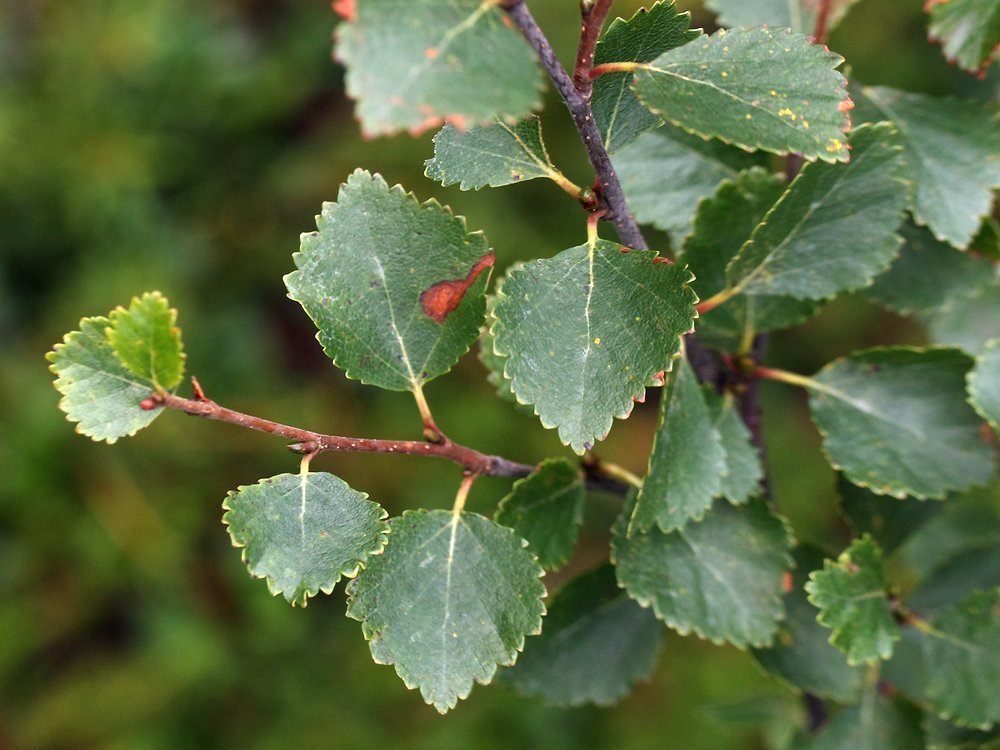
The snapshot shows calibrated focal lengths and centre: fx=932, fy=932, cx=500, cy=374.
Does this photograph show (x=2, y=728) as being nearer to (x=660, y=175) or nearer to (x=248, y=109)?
(x=248, y=109)

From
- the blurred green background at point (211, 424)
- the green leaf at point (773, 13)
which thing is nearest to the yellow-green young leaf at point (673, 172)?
the green leaf at point (773, 13)

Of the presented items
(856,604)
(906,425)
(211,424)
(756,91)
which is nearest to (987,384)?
(906,425)

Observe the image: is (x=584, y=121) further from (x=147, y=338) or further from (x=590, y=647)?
(x=590, y=647)

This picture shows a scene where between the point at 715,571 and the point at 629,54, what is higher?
the point at 629,54

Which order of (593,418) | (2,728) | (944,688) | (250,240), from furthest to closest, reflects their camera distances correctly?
(250,240) < (2,728) < (944,688) < (593,418)

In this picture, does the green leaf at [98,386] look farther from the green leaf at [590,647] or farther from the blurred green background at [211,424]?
the blurred green background at [211,424]

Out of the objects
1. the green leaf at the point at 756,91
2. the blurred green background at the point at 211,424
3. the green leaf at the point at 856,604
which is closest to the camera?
the green leaf at the point at 756,91

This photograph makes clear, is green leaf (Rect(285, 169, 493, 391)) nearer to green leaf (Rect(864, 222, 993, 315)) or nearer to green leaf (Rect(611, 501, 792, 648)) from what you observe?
green leaf (Rect(611, 501, 792, 648))

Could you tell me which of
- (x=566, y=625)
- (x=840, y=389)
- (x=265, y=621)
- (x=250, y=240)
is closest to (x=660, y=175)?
(x=840, y=389)
